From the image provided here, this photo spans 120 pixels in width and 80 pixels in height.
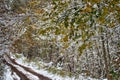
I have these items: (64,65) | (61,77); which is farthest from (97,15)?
(64,65)

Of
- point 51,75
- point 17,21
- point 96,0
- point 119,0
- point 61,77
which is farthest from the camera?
point 51,75

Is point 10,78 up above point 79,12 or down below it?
below

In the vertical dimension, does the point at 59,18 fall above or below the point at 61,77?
above

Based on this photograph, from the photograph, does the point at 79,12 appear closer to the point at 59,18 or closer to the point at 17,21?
the point at 59,18

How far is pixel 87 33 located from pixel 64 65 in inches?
908

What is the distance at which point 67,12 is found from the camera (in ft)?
13.9

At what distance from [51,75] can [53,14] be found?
14.7m

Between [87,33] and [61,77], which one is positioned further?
[61,77]

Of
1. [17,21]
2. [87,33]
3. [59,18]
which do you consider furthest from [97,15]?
[17,21]

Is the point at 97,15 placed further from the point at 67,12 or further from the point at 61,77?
the point at 61,77

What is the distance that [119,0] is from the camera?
3.88m

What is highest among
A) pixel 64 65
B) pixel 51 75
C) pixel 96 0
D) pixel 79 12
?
pixel 96 0

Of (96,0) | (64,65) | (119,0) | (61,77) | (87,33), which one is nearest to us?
(96,0)

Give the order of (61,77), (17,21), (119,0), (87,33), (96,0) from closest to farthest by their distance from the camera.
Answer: (96,0) < (119,0) < (87,33) < (17,21) < (61,77)
